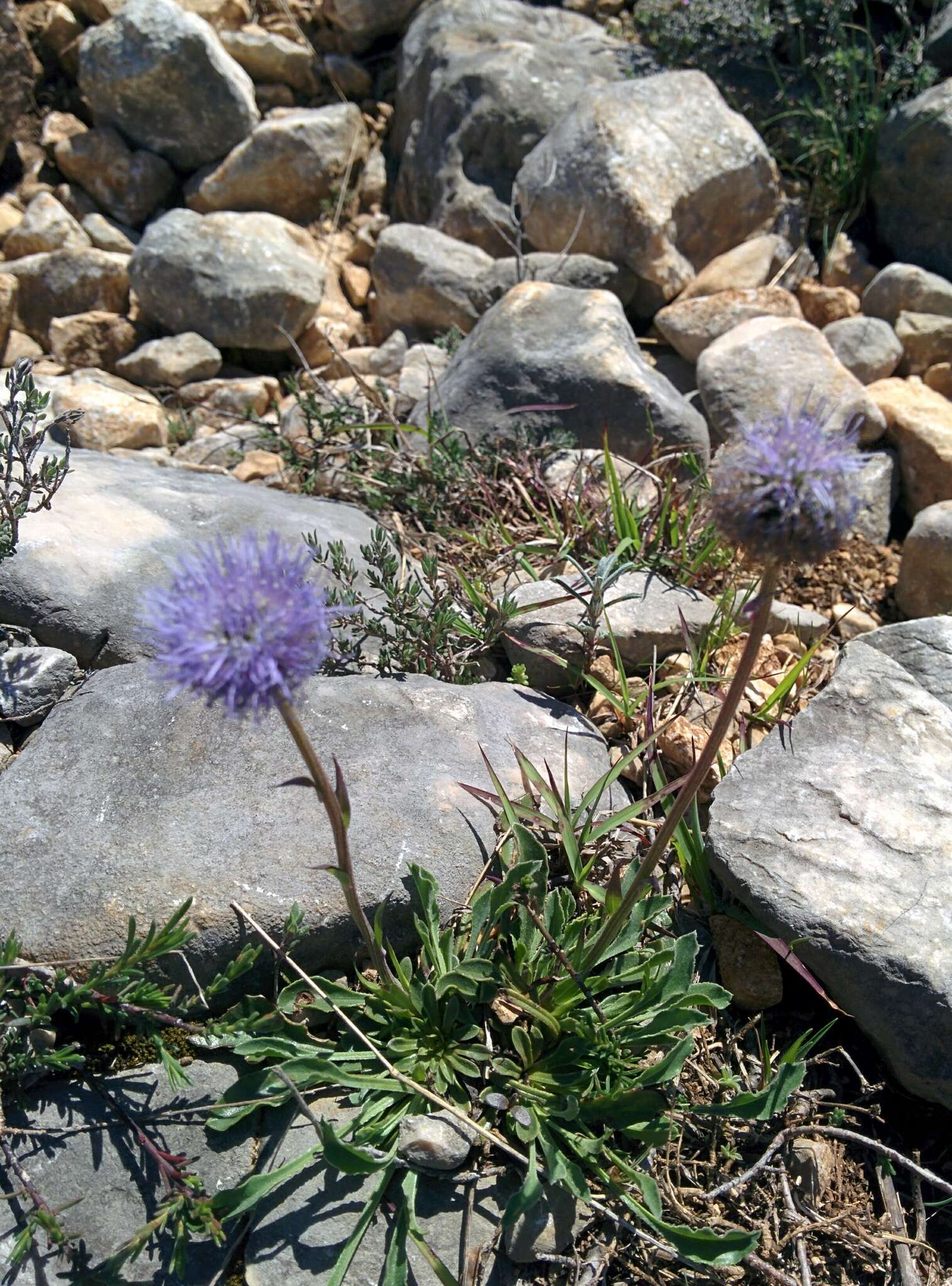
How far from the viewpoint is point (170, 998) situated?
105 inches

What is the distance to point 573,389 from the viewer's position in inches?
200

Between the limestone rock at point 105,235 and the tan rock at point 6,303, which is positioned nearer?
the tan rock at point 6,303

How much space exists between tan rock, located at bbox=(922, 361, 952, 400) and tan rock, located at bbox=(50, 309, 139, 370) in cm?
518

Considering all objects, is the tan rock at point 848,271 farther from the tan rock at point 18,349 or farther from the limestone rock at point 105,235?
the tan rock at point 18,349

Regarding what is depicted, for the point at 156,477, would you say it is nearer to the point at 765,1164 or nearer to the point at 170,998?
the point at 170,998

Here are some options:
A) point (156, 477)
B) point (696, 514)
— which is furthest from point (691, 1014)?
point (156, 477)

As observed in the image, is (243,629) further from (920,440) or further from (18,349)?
(18,349)

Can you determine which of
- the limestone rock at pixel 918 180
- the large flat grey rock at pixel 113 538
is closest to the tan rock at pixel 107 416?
the large flat grey rock at pixel 113 538

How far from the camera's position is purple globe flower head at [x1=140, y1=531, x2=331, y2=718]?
1.91 m

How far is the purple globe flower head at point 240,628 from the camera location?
1.91 meters

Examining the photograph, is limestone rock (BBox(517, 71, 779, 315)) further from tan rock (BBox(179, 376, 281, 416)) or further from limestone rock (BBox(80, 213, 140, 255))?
limestone rock (BBox(80, 213, 140, 255))

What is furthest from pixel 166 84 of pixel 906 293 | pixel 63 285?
pixel 906 293

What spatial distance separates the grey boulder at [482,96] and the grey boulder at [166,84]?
1.39 meters

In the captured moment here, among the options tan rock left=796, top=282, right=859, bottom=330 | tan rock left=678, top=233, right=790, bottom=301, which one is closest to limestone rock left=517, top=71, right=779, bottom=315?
tan rock left=678, top=233, right=790, bottom=301
